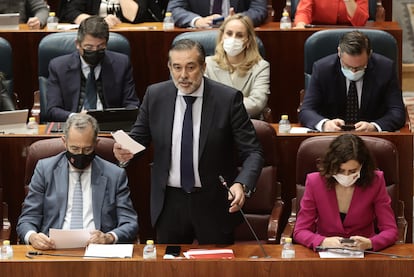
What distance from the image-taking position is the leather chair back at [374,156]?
3.74 metres

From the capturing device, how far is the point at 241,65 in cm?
443

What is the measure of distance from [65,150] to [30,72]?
4.24 ft

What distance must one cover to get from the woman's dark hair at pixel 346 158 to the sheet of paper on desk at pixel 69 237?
0.78 meters

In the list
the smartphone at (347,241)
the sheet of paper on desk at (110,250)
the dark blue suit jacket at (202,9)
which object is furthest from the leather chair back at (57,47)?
the smartphone at (347,241)

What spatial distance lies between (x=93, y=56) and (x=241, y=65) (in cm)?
60

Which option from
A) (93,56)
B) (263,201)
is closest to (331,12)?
(93,56)

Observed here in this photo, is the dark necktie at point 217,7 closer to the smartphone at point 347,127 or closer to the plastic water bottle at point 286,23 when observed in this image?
the plastic water bottle at point 286,23

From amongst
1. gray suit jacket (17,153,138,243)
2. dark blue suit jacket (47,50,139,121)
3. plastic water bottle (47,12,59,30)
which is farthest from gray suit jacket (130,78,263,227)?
plastic water bottle (47,12,59,30)

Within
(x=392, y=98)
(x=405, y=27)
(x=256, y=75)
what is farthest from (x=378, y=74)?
(x=405, y=27)

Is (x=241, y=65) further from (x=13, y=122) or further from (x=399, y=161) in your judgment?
(x=13, y=122)

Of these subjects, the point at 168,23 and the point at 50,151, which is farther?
the point at 168,23

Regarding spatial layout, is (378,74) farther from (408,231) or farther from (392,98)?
(408,231)

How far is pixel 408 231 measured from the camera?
13.3 feet

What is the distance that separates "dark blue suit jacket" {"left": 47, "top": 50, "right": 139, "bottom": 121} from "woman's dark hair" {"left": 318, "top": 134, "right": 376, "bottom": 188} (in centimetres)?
122
